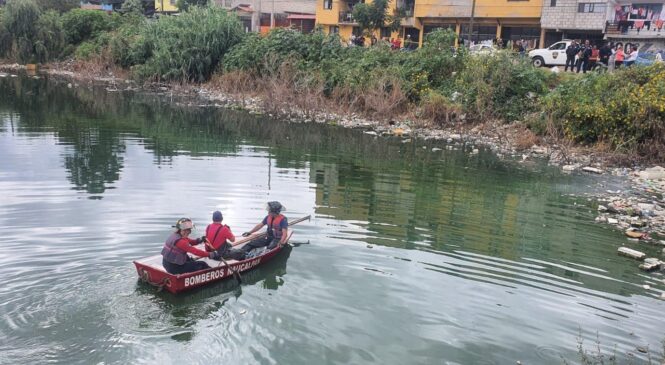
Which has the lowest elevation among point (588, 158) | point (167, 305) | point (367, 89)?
point (167, 305)

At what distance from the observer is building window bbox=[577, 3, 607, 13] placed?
44531 millimetres

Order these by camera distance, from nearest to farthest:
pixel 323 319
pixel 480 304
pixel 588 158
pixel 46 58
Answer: pixel 323 319
pixel 480 304
pixel 588 158
pixel 46 58

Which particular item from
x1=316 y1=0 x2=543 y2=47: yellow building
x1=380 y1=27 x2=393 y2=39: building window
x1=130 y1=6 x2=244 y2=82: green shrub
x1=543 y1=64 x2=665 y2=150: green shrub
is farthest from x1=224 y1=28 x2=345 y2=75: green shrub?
x1=380 y1=27 x2=393 y2=39: building window

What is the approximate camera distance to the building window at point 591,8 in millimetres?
44531

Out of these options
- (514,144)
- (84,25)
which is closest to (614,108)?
(514,144)

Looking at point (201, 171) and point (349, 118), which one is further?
point (349, 118)

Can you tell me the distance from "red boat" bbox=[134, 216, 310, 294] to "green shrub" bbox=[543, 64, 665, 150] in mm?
18798

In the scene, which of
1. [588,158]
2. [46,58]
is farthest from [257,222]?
[46,58]

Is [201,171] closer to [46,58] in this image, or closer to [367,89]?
[367,89]

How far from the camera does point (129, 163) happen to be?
19750 mm

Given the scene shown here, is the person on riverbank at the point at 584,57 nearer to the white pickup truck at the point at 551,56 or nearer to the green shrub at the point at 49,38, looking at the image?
the white pickup truck at the point at 551,56

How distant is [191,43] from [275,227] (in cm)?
3332

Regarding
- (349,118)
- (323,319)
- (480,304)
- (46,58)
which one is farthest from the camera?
(46,58)

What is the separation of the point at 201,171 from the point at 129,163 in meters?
2.84
